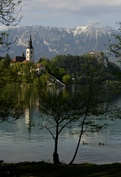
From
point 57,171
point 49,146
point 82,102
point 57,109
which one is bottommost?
point 49,146

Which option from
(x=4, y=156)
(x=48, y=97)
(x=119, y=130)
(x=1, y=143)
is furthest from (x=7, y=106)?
(x=119, y=130)

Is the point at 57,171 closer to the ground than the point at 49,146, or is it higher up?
higher up

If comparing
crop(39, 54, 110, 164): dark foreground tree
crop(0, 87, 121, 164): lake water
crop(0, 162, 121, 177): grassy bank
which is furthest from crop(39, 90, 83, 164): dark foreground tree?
crop(0, 87, 121, 164): lake water

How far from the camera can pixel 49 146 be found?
37.1 m

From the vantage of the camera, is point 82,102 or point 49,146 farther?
point 49,146

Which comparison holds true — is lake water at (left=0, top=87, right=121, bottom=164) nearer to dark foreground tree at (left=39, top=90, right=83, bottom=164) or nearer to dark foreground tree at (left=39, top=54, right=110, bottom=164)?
dark foreground tree at (left=39, top=90, right=83, bottom=164)

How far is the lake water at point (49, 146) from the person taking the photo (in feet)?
105

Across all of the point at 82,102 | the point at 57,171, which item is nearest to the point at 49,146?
the point at 82,102

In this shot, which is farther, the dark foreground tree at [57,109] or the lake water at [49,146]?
the lake water at [49,146]

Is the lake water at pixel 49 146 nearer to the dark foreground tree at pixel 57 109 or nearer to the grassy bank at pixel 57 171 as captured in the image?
the dark foreground tree at pixel 57 109

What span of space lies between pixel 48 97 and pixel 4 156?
29.5 feet

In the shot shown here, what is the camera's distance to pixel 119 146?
37844 millimetres

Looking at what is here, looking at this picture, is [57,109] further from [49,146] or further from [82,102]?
[49,146]

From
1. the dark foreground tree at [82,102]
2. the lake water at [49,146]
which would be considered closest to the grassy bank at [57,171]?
the dark foreground tree at [82,102]
